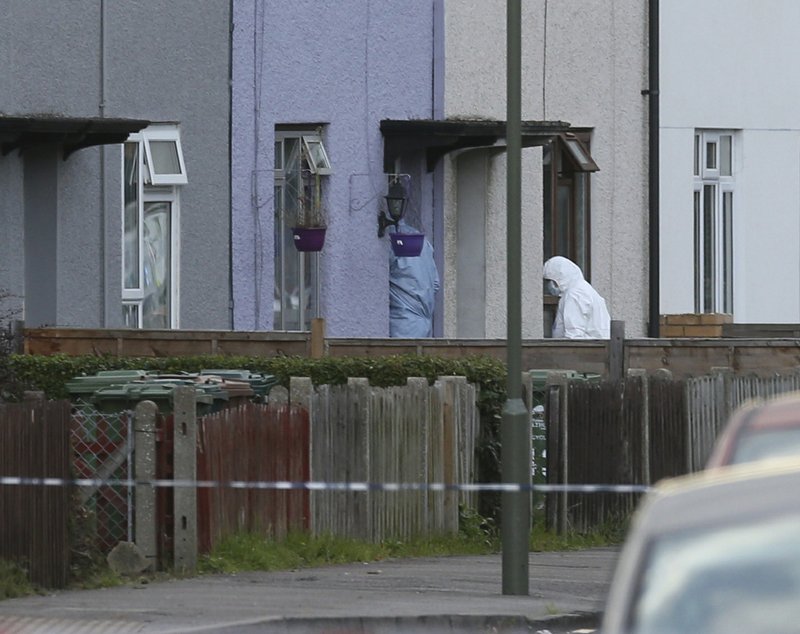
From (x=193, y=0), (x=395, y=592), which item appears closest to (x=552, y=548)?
(x=395, y=592)

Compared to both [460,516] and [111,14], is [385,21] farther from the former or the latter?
[460,516]

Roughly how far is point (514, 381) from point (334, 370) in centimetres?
Answer: 388

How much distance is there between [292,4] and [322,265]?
8.91ft

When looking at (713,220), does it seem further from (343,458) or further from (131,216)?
(343,458)

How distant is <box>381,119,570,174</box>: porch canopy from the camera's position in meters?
20.0

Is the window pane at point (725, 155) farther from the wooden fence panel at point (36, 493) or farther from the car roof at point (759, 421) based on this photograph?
the car roof at point (759, 421)

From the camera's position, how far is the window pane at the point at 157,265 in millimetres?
18844

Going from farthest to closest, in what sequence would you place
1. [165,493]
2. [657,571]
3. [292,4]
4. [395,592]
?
[292,4] → [165,493] → [395,592] → [657,571]

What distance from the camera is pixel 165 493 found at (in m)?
12.1

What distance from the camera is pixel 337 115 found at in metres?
20.0

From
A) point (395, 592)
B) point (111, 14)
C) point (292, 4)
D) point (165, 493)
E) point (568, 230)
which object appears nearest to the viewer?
point (395, 592)

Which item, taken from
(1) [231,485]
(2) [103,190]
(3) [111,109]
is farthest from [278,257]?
(1) [231,485]

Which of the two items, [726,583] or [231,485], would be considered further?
[231,485]

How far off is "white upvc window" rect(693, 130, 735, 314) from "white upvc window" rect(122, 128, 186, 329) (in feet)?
25.5
